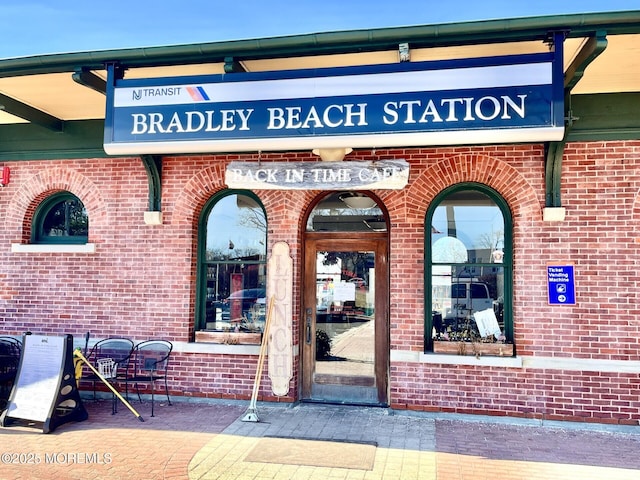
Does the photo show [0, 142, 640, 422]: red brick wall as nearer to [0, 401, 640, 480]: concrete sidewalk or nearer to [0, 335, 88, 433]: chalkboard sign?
[0, 401, 640, 480]: concrete sidewalk

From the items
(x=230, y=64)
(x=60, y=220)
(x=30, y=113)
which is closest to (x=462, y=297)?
(x=230, y=64)

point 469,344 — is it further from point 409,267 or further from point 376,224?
point 376,224

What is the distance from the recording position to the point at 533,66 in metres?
5.08

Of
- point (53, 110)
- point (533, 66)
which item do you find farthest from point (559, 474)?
point (53, 110)

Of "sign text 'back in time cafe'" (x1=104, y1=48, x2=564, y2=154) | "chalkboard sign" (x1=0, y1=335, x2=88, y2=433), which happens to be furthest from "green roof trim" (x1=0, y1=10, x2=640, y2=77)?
"chalkboard sign" (x1=0, y1=335, x2=88, y2=433)

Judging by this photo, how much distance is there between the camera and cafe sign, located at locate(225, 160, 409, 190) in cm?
571

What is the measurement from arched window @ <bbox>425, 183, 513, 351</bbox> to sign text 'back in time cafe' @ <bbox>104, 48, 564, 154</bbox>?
1722mm

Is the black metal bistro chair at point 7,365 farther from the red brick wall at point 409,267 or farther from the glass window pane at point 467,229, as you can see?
the glass window pane at point 467,229

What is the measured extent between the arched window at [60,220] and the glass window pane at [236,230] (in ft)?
6.80

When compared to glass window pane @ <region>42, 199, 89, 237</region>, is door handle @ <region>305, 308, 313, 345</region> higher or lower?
lower

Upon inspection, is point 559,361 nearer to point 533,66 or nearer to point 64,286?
point 533,66

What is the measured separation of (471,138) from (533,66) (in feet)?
3.03

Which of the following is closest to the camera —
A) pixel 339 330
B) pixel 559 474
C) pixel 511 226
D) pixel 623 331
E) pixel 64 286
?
pixel 559 474

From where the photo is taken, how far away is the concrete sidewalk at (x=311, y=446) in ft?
15.7
